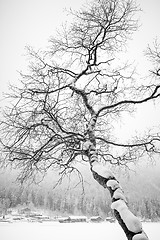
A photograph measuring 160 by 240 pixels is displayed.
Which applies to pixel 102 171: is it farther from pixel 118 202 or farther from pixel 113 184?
pixel 118 202

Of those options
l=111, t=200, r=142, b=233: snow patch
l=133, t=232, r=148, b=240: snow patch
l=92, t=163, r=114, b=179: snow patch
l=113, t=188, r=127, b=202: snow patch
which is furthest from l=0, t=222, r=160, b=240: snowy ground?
l=133, t=232, r=148, b=240: snow patch

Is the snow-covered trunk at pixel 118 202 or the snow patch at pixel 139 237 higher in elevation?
the snow-covered trunk at pixel 118 202

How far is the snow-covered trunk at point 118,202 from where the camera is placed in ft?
10.0

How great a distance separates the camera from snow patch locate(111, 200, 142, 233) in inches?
121

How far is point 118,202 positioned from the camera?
11.7 ft

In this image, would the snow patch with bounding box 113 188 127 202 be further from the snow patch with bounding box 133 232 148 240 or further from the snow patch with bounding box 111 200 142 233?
the snow patch with bounding box 133 232 148 240

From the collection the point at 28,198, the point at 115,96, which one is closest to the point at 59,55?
the point at 115,96

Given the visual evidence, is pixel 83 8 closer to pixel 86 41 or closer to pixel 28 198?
pixel 86 41

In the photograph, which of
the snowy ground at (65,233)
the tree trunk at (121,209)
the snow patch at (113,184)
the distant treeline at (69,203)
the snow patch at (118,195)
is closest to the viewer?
the tree trunk at (121,209)

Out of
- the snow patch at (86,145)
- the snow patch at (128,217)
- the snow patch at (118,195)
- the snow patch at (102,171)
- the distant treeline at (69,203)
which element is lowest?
the distant treeline at (69,203)

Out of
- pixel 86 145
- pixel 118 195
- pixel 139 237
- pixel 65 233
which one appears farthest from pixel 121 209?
pixel 65 233

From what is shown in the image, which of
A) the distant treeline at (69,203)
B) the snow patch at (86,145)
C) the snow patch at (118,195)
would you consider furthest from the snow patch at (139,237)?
the distant treeline at (69,203)

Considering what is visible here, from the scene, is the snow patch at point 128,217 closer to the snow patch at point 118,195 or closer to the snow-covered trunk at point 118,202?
the snow-covered trunk at point 118,202

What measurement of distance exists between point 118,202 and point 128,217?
0.39 metres
